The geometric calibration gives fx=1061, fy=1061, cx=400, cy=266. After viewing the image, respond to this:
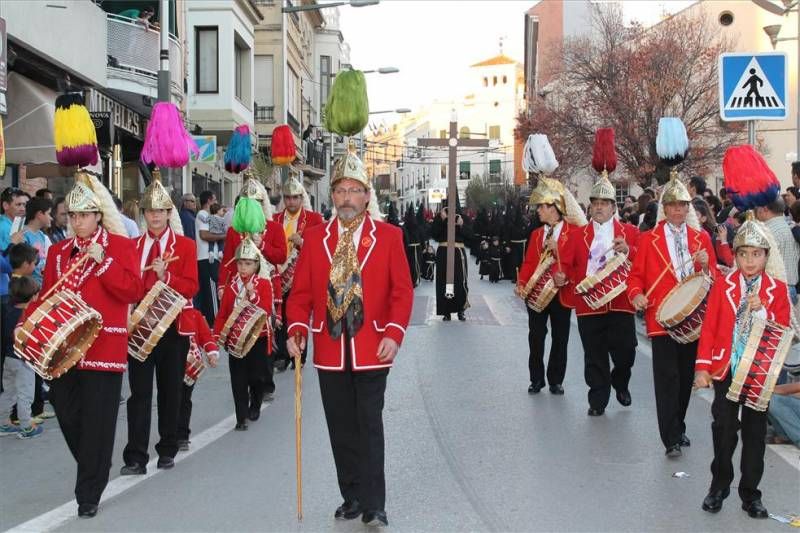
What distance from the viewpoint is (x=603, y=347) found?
32.8 feet

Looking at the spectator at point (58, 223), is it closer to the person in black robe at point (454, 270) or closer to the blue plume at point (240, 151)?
the blue plume at point (240, 151)

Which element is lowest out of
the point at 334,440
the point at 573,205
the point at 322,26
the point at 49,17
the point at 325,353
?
the point at 334,440

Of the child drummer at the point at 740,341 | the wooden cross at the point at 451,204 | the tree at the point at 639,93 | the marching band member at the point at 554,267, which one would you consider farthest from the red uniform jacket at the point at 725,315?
the tree at the point at 639,93

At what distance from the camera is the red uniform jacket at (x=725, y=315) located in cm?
652

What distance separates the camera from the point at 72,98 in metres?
7.57

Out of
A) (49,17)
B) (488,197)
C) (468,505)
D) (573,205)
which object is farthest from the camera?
(488,197)

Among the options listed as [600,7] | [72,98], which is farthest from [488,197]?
[72,98]

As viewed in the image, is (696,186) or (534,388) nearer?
(534,388)

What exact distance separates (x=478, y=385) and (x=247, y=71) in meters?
26.2

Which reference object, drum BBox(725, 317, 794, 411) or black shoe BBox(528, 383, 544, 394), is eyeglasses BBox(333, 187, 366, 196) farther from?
black shoe BBox(528, 383, 544, 394)

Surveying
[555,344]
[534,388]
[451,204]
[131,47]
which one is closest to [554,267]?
[555,344]

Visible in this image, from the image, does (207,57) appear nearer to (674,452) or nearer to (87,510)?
(674,452)

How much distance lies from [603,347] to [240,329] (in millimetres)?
3395

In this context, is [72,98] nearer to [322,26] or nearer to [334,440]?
[334,440]
